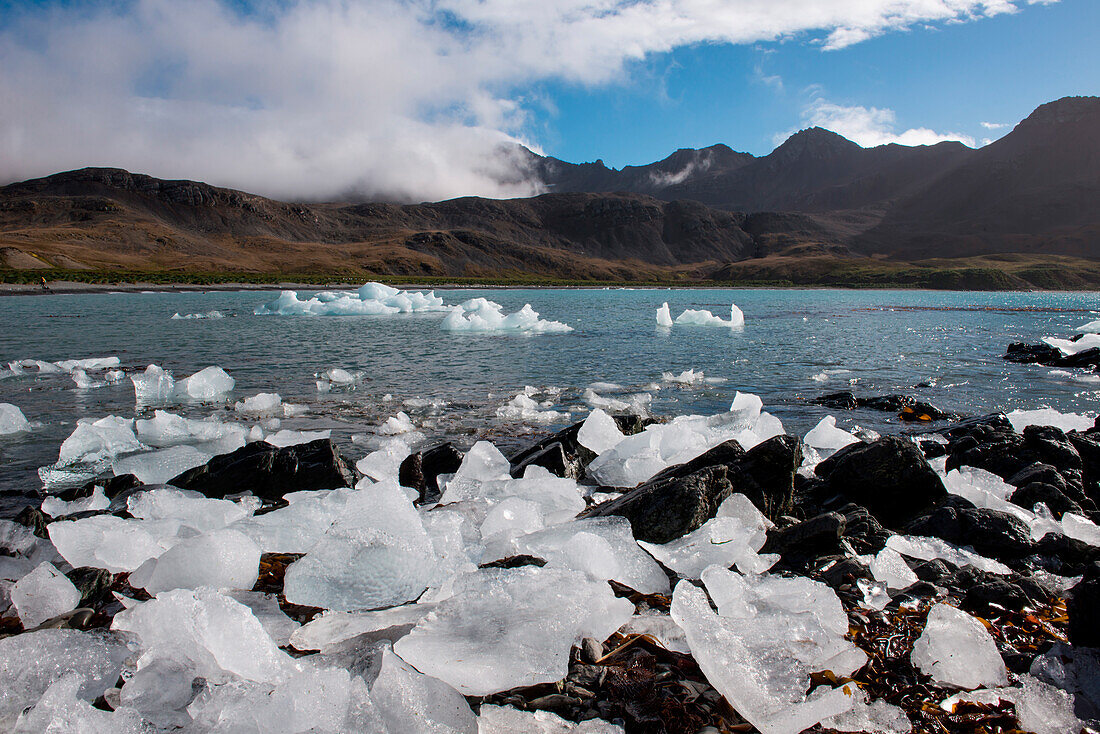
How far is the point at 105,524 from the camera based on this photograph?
4117 millimetres

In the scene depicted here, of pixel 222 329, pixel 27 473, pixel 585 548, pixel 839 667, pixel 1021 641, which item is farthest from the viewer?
pixel 222 329

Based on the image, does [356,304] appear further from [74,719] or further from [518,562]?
[74,719]

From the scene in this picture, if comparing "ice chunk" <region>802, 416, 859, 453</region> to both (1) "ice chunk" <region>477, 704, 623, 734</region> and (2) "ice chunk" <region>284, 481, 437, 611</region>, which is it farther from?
(1) "ice chunk" <region>477, 704, 623, 734</region>

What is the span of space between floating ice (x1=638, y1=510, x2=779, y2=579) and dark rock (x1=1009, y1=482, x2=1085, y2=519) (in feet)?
8.61

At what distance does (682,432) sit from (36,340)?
26.0m

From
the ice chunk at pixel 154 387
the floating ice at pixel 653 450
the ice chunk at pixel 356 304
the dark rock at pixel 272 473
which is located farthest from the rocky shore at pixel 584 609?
the ice chunk at pixel 356 304

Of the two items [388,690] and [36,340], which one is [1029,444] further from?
[36,340]

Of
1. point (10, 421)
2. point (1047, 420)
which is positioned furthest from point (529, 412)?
point (1047, 420)

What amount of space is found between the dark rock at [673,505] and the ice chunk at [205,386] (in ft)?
33.1

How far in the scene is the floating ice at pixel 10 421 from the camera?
28.5 feet

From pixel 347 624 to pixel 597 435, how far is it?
4317 mm

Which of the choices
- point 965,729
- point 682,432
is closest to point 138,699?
point 965,729

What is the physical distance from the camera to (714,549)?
3.97 metres

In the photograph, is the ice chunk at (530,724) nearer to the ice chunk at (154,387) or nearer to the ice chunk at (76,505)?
the ice chunk at (76,505)
